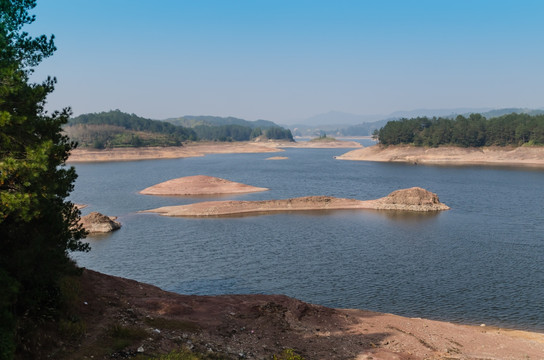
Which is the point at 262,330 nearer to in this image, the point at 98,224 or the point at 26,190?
the point at 26,190

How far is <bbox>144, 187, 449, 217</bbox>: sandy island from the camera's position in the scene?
8188 cm

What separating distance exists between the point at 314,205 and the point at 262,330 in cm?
5944

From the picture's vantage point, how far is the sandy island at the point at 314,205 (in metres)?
81.9

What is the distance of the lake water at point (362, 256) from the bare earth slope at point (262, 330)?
6313mm

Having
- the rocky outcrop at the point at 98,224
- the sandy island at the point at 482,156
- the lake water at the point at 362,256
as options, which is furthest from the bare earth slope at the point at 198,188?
the sandy island at the point at 482,156

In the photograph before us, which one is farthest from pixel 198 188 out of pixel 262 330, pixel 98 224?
pixel 262 330

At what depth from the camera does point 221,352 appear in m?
22.4

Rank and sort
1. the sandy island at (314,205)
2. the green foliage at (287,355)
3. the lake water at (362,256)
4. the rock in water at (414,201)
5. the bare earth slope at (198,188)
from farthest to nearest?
the bare earth slope at (198,188)
the rock in water at (414,201)
the sandy island at (314,205)
the lake water at (362,256)
the green foliage at (287,355)

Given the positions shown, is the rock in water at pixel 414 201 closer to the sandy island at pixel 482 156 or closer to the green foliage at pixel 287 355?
the green foliage at pixel 287 355

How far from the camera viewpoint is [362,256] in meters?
51.3

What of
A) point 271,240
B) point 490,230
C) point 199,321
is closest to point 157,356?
point 199,321

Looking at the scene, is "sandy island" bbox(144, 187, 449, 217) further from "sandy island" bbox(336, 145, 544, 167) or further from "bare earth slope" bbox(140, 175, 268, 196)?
"sandy island" bbox(336, 145, 544, 167)

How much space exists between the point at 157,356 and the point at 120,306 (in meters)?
7.51

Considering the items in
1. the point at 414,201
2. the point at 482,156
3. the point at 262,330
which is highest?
the point at 482,156
